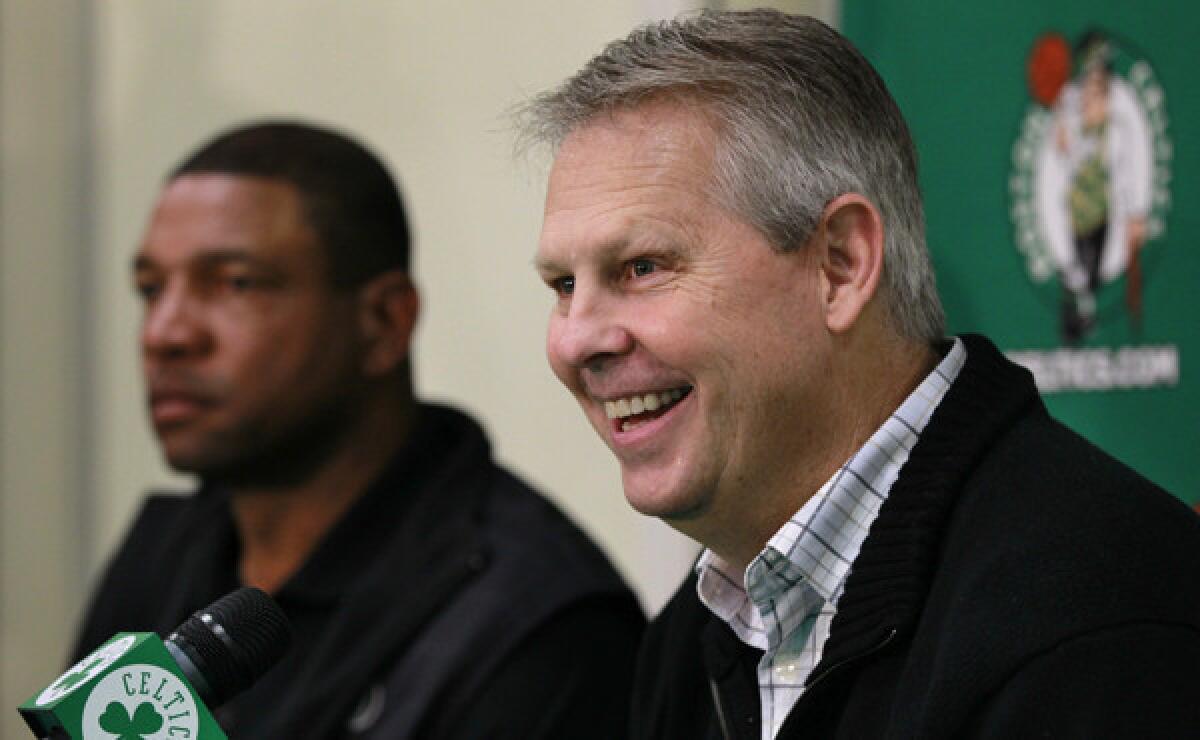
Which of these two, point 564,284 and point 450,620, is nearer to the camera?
point 564,284

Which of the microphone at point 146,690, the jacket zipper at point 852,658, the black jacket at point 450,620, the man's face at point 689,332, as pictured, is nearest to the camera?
the microphone at point 146,690

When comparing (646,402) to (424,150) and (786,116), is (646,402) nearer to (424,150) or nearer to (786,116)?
(786,116)

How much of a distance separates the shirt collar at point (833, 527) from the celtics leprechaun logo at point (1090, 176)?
114 centimetres

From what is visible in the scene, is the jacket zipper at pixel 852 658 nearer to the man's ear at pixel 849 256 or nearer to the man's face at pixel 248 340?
the man's ear at pixel 849 256

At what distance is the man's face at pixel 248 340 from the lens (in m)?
3.03

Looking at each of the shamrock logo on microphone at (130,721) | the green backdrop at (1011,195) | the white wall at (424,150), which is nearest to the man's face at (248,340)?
the white wall at (424,150)

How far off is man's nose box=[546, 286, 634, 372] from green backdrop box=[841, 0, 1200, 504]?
4.29ft

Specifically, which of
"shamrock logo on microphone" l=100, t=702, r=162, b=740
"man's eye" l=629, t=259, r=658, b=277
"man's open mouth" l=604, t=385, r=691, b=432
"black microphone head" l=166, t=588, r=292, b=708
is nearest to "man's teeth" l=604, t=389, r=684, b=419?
"man's open mouth" l=604, t=385, r=691, b=432

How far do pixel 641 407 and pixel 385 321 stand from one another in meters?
1.32

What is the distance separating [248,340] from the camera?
9.95ft

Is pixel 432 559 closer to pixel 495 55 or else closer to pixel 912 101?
pixel 912 101

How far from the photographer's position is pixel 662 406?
1.89m

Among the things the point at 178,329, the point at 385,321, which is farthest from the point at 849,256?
the point at 178,329

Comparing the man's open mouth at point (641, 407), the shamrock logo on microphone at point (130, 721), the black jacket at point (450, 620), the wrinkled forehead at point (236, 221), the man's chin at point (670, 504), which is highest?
the wrinkled forehead at point (236, 221)
